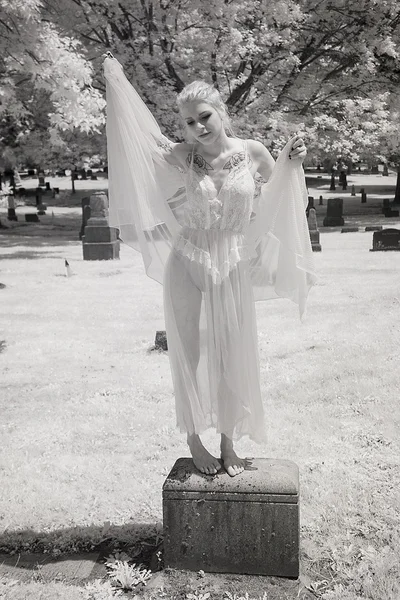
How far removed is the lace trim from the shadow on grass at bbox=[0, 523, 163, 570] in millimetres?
1828

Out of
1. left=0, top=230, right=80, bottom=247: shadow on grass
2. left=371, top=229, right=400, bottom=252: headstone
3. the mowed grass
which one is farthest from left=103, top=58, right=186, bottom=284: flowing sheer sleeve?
left=0, top=230, right=80, bottom=247: shadow on grass

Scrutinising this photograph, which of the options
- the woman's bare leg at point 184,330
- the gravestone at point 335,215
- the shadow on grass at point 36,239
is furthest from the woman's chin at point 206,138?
the gravestone at point 335,215

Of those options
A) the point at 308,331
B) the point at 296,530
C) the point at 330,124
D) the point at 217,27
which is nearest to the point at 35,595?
the point at 296,530

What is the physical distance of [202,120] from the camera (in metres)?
3.82

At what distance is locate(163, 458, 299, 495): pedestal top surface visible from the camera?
381cm

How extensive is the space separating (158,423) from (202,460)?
2.65 metres

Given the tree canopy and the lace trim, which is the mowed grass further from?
the tree canopy

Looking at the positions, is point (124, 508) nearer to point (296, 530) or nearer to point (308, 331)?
point (296, 530)

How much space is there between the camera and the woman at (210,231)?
3.88 meters

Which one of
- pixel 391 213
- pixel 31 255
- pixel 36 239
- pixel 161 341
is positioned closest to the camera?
pixel 161 341

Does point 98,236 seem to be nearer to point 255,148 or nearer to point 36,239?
point 36,239

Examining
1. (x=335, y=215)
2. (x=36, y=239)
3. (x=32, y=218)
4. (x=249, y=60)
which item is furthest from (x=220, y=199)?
(x=32, y=218)

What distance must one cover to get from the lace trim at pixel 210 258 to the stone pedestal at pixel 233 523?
1.19 m

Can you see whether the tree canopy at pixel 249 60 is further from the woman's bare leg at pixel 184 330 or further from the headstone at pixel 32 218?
the woman's bare leg at pixel 184 330
